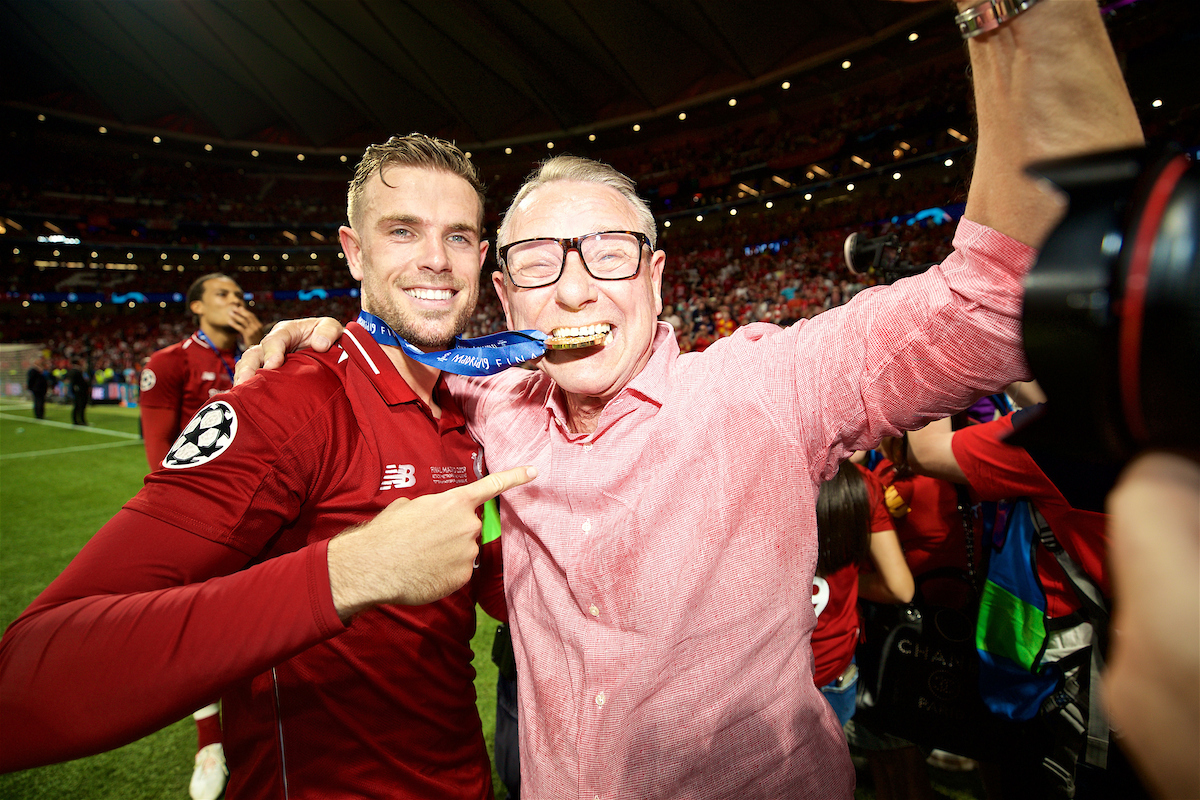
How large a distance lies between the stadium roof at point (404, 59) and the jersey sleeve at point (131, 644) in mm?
25246

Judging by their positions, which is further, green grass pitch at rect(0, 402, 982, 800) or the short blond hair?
green grass pitch at rect(0, 402, 982, 800)

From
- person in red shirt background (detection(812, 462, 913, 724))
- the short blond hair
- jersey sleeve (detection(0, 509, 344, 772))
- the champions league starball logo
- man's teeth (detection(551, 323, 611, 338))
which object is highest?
the short blond hair

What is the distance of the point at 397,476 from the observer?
162 centimetres

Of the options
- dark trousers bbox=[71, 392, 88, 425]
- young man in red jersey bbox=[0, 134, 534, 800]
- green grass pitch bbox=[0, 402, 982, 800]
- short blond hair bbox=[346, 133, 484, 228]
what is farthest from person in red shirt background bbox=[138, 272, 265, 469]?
dark trousers bbox=[71, 392, 88, 425]

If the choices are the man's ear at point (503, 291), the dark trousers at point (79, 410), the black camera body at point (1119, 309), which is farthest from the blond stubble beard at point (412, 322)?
the dark trousers at point (79, 410)

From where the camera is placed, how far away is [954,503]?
2777 mm

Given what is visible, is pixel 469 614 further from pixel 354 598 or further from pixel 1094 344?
pixel 1094 344

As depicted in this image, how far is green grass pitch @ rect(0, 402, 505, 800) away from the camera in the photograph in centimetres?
296

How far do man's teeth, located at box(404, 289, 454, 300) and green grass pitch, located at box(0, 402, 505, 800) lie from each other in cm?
143

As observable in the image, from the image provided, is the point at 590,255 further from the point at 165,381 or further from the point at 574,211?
the point at 165,381

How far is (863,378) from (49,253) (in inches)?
1930

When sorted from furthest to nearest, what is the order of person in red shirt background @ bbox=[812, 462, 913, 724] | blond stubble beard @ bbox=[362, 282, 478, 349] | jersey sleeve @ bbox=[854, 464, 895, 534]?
jersey sleeve @ bbox=[854, 464, 895, 534] → person in red shirt background @ bbox=[812, 462, 913, 724] → blond stubble beard @ bbox=[362, 282, 478, 349]

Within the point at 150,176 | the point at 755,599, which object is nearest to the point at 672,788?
the point at 755,599

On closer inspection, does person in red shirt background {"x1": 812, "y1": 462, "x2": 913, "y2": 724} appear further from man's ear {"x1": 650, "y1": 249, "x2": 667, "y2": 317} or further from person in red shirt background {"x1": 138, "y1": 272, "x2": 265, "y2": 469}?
person in red shirt background {"x1": 138, "y1": 272, "x2": 265, "y2": 469}
